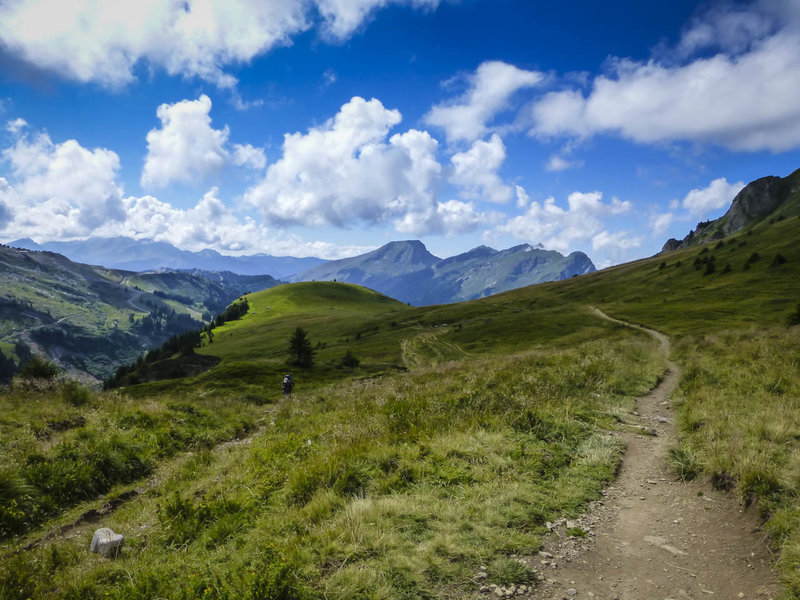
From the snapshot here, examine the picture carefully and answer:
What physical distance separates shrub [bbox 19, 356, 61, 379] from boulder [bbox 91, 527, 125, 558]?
18.4 meters

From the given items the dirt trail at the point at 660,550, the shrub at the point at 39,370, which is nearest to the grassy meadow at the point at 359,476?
the dirt trail at the point at 660,550

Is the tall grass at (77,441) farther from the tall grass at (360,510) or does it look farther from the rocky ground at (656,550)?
the rocky ground at (656,550)

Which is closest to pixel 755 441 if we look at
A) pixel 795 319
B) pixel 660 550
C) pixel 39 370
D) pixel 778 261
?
pixel 660 550

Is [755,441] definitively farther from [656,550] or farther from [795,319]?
[795,319]

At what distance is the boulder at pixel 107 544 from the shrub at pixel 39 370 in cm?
1842

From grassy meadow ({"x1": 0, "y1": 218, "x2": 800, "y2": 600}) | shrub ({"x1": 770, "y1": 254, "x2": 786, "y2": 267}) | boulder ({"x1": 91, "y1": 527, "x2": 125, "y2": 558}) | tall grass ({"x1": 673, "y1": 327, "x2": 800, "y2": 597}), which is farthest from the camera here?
shrub ({"x1": 770, "y1": 254, "x2": 786, "y2": 267})

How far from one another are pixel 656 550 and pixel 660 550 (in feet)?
0.18

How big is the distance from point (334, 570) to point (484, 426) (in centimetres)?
643

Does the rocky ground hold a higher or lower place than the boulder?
lower

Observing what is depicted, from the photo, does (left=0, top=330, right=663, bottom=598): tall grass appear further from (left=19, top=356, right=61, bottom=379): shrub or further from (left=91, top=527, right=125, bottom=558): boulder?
(left=19, top=356, right=61, bottom=379): shrub

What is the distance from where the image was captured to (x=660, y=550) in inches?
243

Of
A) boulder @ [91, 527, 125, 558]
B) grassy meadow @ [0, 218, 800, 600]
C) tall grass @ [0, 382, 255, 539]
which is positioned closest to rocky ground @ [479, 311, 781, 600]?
grassy meadow @ [0, 218, 800, 600]

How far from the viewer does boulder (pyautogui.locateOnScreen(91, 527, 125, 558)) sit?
6762mm

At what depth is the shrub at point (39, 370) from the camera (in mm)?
20644
